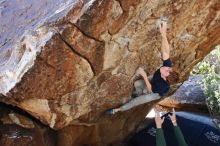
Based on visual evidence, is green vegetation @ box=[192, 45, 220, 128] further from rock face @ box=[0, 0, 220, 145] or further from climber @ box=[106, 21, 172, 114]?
climber @ box=[106, 21, 172, 114]

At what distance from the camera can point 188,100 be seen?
1165cm

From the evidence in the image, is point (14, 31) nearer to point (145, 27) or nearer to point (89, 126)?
point (145, 27)

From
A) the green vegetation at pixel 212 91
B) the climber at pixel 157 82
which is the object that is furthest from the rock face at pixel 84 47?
the green vegetation at pixel 212 91

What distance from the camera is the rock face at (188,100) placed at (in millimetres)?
11484

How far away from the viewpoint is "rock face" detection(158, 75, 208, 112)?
11.5 m

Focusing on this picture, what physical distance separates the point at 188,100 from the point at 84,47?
22.8 feet

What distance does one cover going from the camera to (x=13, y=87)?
17.3 ft


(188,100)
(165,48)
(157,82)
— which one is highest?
(188,100)

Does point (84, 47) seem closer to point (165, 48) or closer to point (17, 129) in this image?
point (165, 48)

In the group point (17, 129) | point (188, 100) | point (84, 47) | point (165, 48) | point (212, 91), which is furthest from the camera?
point (188, 100)

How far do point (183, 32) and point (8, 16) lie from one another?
2770 millimetres

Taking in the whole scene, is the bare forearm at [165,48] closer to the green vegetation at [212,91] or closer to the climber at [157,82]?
the climber at [157,82]

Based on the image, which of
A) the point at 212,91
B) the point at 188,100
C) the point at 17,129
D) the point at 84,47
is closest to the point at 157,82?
the point at 84,47

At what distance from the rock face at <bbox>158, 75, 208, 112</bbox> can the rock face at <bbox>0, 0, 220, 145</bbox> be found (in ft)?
16.4
